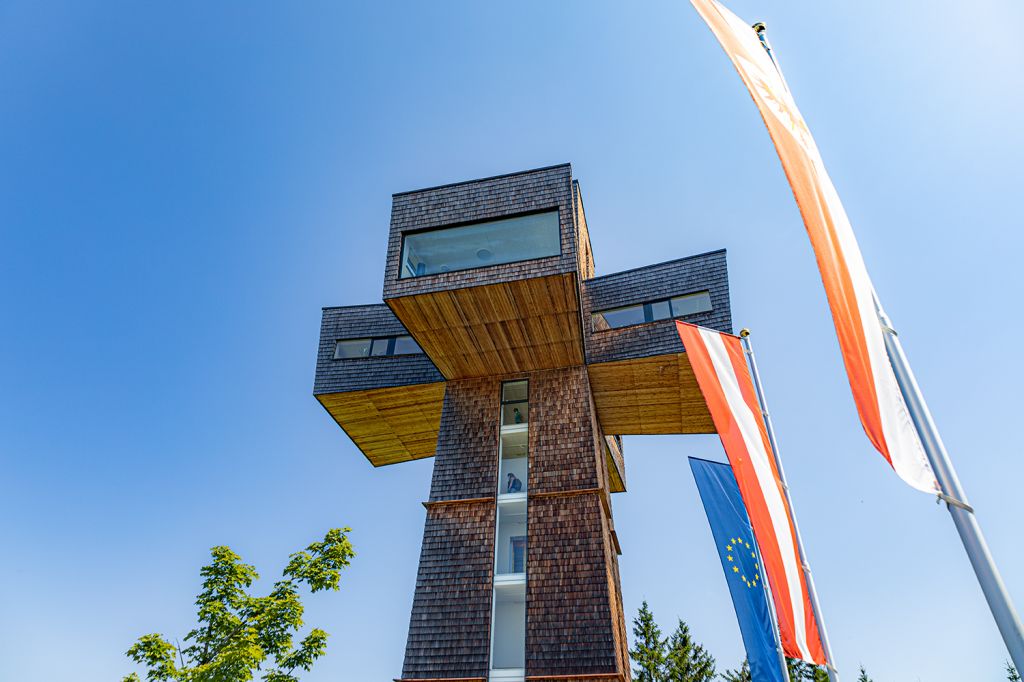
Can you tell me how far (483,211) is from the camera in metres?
13.9

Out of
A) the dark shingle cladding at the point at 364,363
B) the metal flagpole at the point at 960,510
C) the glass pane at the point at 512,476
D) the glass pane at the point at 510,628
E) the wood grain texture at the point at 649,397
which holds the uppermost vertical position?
the dark shingle cladding at the point at 364,363

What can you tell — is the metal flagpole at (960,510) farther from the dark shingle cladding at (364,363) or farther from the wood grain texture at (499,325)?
the dark shingle cladding at (364,363)

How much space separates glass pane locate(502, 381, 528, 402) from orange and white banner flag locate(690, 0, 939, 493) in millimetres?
10679

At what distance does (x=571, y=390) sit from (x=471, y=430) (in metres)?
2.41

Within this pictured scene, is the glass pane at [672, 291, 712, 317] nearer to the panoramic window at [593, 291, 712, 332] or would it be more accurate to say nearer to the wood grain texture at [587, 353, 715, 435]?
the panoramic window at [593, 291, 712, 332]

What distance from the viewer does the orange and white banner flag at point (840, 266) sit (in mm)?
4090

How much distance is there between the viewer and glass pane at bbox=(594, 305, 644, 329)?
14.7m

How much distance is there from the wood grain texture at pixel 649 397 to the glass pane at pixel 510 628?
502 cm

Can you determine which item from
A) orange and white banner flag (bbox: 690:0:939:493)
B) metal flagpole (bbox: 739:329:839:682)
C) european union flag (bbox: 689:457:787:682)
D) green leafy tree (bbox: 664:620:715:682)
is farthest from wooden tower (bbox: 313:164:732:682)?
green leafy tree (bbox: 664:620:715:682)

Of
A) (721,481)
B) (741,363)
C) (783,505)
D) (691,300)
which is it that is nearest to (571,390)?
(691,300)

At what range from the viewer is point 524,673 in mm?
11062

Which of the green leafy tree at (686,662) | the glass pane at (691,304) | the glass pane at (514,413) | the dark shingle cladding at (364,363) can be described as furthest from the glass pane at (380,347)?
the green leafy tree at (686,662)

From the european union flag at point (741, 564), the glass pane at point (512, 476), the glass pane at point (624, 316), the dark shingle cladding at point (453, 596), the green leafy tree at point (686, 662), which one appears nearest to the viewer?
the european union flag at point (741, 564)

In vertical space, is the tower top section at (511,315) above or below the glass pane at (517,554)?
above
